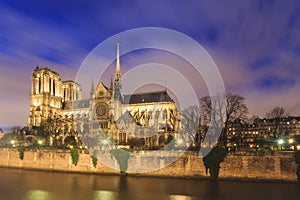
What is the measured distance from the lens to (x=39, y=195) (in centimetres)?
2038

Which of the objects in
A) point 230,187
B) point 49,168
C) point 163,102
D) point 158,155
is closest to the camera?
point 230,187

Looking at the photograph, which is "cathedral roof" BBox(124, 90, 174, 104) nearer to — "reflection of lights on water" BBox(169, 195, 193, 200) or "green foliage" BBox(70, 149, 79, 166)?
"green foliage" BBox(70, 149, 79, 166)

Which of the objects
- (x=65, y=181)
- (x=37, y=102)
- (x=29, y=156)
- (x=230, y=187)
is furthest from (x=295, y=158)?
(x=37, y=102)

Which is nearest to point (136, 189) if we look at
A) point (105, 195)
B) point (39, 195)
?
point (105, 195)

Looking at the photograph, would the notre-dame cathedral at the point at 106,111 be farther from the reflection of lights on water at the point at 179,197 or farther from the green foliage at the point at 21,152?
the reflection of lights on water at the point at 179,197

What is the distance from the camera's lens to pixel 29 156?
37500mm

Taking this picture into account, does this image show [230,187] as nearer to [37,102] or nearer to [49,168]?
[49,168]

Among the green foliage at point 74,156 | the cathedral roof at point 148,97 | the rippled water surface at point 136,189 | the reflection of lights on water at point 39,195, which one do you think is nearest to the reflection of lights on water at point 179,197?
the rippled water surface at point 136,189

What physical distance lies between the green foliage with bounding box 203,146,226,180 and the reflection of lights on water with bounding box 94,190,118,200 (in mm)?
9391

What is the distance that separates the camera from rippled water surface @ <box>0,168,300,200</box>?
1997 cm

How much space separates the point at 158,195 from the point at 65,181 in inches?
396

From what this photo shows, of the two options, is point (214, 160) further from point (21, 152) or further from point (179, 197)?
point (21, 152)

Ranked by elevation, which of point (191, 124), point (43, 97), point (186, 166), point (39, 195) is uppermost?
point (43, 97)

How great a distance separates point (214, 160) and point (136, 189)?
7.82m
